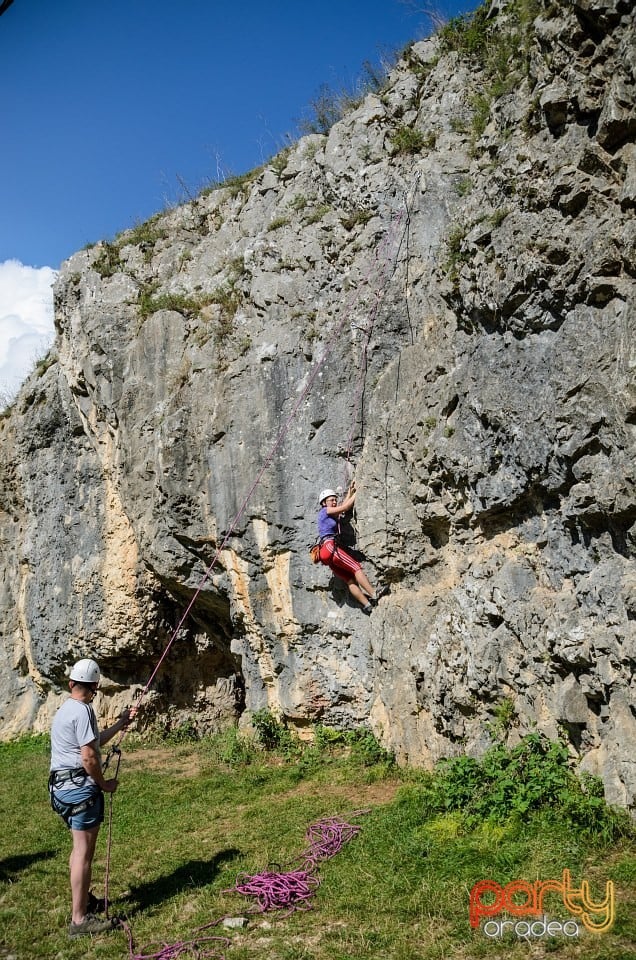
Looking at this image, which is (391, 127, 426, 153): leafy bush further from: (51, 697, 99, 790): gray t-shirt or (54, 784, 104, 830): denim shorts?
(54, 784, 104, 830): denim shorts

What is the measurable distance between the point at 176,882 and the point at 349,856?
65.1 inches

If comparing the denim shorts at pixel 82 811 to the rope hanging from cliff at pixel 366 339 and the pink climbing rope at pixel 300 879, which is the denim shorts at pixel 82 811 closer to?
the pink climbing rope at pixel 300 879

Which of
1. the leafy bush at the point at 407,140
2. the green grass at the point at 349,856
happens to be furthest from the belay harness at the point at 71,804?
the leafy bush at the point at 407,140

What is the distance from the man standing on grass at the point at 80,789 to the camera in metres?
5.68

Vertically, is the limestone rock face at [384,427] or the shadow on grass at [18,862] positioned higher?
the limestone rock face at [384,427]

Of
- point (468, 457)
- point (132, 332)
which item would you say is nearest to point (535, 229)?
point (468, 457)

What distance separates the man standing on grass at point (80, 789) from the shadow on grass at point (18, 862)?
2043 millimetres

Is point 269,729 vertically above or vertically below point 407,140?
below

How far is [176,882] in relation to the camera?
655cm

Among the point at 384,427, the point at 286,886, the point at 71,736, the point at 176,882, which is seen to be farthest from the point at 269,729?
the point at 71,736

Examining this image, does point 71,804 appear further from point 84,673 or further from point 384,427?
point 384,427

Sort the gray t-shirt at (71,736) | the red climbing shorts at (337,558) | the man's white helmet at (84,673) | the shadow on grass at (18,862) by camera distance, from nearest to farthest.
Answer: the gray t-shirt at (71,736)
the man's white helmet at (84,673)
the shadow on grass at (18,862)
the red climbing shorts at (337,558)

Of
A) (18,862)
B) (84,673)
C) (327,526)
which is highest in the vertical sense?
(327,526)

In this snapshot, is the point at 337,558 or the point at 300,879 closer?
the point at 300,879
